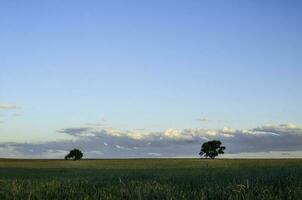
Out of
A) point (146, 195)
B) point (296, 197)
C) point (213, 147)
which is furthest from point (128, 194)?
point (213, 147)

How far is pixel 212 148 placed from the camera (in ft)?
412

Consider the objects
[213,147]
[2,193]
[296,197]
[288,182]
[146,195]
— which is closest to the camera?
[296,197]

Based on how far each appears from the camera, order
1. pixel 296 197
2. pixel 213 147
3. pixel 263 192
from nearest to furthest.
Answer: pixel 296 197 → pixel 263 192 → pixel 213 147

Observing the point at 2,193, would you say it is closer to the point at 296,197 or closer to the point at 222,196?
the point at 222,196

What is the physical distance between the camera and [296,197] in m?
8.40

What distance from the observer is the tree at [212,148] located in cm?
12581

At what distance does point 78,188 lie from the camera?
1199cm

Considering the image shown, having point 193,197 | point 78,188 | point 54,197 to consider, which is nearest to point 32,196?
point 54,197

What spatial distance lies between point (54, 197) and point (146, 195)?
2.29 m

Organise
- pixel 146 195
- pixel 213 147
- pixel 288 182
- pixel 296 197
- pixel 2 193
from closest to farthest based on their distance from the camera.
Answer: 1. pixel 296 197
2. pixel 146 195
3. pixel 288 182
4. pixel 2 193
5. pixel 213 147

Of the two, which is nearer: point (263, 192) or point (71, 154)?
point (263, 192)

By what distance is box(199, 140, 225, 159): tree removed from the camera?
126 metres

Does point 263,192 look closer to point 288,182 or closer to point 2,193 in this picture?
point 288,182

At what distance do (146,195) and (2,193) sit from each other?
3982mm
